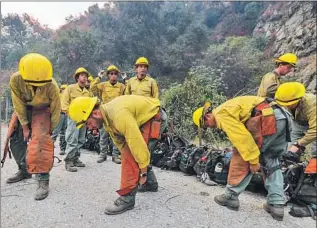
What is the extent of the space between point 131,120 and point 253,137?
46.2 inches

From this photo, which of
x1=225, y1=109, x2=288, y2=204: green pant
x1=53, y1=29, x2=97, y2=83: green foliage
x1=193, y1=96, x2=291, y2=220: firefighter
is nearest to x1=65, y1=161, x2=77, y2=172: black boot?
x1=193, y1=96, x2=291, y2=220: firefighter

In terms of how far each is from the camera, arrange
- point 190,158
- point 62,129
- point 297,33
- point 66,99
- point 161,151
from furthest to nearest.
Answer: point 297,33 → point 62,129 → point 66,99 → point 161,151 → point 190,158

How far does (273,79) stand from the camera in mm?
4234

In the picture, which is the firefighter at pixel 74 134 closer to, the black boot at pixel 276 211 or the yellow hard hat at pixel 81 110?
the yellow hard hat at pixel 81 110

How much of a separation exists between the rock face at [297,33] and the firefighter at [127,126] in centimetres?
789

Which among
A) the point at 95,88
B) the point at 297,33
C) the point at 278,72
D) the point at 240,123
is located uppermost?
the point at 297,33

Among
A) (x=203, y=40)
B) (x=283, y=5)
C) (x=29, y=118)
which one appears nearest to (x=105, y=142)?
(x=29, y=118)

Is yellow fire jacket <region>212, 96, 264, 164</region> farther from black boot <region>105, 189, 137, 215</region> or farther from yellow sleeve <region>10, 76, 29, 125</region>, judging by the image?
yellow sleeve <region>10, 76, 29, 125</region>

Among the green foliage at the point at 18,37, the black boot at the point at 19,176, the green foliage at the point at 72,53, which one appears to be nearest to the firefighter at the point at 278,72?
the black boot at the point at 19,176

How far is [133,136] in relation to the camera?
2842mm

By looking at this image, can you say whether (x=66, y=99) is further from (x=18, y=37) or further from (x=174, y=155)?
(x=18, y=37)

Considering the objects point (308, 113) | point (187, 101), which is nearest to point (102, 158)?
point (187, 101)

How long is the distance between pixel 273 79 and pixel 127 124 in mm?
→ 2376

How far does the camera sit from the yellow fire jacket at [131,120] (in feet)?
9.37
